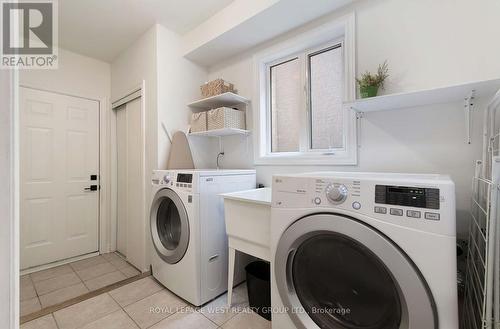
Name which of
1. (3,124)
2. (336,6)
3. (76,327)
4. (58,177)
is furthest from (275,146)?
(58,177)

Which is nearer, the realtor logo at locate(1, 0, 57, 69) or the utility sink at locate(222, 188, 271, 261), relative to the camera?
the utility sink at locate(222, 188, 271, 261)

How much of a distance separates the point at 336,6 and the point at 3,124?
200 cm

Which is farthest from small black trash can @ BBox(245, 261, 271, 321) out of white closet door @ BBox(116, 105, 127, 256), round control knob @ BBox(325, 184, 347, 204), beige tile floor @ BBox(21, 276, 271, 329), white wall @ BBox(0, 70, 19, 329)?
white closet door @ BBox(116, 105, 127, 256)

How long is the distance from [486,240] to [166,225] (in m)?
2.06

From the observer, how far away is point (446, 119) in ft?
4.22

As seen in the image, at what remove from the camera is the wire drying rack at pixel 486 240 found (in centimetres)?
71

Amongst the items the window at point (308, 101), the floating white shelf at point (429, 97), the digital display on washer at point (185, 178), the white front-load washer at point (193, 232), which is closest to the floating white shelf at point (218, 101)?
the window at point (308, 101)

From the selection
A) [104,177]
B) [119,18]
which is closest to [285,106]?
[119,18]

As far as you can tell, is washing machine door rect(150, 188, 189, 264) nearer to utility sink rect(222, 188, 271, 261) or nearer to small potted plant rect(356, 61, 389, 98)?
utility sink rect(222, 188, 271, 261)

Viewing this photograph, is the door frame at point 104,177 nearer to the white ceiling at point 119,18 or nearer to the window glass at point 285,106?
the white ceiling at point 119,18

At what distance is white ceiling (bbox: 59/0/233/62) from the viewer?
1.89 metres

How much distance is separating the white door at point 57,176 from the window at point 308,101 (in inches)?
86.5

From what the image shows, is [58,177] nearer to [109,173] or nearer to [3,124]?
[109,173]

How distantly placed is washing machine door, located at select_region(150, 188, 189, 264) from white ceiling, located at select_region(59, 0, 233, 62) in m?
1.62
